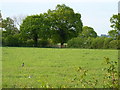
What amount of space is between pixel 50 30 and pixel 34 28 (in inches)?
123

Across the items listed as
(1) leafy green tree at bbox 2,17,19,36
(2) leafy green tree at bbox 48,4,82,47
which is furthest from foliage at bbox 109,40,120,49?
(1) leafy green tree at bbox 2,17,19,36

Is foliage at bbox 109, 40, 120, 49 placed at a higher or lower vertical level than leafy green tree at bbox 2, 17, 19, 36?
lower

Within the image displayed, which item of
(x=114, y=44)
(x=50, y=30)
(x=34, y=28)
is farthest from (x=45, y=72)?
(x=50, y=30)

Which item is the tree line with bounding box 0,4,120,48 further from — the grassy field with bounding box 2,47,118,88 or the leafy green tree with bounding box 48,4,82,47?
the grassy field with bounding box 2,47,118,88

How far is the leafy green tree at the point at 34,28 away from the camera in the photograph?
1785 inches

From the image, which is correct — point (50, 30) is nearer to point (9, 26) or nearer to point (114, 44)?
point (9, 26)

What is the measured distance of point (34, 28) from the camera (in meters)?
45.8

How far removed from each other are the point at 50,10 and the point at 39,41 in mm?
12025

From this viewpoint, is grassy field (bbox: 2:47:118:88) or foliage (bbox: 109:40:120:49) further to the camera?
foliage (bbox: 109:40:120:49)

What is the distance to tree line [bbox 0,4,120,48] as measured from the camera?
39.0m

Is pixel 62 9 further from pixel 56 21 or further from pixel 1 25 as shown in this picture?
pixel 1 25

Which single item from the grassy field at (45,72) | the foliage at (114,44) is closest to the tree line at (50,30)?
the foliage at (114,44)

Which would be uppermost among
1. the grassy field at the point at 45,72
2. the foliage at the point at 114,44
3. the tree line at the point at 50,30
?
the tree line at the point at 50,30

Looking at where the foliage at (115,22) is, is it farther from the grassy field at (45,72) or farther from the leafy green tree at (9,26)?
the grassy field at (45,72)
